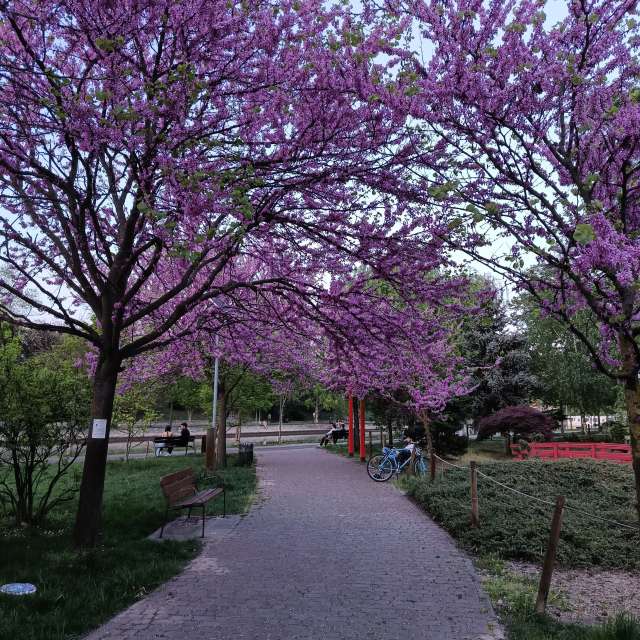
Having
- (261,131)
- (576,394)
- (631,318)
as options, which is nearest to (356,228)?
(261,131)

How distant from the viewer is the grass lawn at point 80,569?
4.18 metres

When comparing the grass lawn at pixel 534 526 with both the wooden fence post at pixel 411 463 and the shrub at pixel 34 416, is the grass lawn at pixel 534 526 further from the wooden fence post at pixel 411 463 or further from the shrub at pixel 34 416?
the shrub at pixel 34 416

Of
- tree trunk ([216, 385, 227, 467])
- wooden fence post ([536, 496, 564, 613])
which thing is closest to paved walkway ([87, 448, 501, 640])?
wooden fence post ([536, 496, 564, 613])

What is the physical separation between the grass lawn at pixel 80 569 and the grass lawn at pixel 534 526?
11.3 ft

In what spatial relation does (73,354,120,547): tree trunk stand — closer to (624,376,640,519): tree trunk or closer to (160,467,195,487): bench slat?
(160,467,195,487): bench slat

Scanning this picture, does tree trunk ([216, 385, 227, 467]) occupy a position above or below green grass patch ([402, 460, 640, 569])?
above

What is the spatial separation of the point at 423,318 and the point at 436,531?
3.33 metres

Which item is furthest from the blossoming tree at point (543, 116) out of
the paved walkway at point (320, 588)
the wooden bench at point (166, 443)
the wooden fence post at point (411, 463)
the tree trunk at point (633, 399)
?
the wooden bench at point (166, 443)

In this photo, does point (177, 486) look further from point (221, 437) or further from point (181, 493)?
point (221, 437)

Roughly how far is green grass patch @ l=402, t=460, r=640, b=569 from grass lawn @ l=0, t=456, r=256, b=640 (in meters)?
3.87

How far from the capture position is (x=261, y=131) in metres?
6.66

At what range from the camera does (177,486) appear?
315 inches

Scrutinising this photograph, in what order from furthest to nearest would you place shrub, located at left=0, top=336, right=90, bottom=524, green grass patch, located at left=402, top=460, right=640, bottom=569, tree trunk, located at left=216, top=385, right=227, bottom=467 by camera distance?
tree trunk, located at left=216, top=385, right=227, bottom=467
shrub, located at left=0, top=336, right=90, bottom=524
green grass patch, located at left=402, top=460, right=640, bottom=569

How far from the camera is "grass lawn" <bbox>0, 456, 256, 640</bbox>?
418cm
